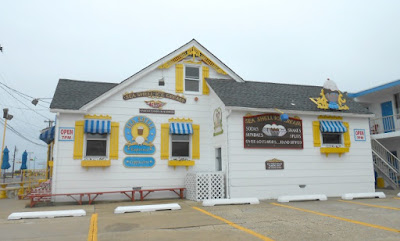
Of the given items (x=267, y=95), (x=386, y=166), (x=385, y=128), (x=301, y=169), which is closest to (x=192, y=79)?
(x=267, y=95)

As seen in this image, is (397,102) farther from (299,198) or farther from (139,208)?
(139,208)

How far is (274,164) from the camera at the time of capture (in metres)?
12.7

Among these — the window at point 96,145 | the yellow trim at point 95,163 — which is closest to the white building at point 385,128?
the yellow trim at point 95,163

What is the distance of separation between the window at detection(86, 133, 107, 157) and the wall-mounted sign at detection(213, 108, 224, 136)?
4718 millimetres

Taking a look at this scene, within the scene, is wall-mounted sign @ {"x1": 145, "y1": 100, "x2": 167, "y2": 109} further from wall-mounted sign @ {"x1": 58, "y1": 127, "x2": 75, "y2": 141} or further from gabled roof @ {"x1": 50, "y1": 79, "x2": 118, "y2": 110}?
wall-mounted sign @ {"x1": 58, "y1": 127, "x2": 75, "y2": 141}

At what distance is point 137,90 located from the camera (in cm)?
1336

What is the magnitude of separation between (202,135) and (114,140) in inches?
151

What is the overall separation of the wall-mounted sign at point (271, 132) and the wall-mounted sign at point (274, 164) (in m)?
0.62

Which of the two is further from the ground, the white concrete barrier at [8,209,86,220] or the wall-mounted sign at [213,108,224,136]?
the wall-mounted sign at [213,108,224,136]

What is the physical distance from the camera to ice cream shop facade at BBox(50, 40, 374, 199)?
12.2 m

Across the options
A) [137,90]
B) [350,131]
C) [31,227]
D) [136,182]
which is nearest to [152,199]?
[136,182]

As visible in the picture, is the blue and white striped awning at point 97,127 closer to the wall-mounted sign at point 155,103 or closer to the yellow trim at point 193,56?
the wall-mounted sign at point 155,103

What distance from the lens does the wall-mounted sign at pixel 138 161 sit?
41.4ft

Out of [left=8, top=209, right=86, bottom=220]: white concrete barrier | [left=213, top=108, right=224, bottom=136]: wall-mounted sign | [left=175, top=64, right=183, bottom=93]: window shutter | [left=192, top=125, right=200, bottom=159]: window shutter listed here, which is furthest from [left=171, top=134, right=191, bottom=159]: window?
[left=8, top=209, right=86, bottom=220]: white concrete barrier
